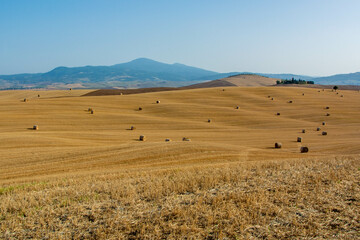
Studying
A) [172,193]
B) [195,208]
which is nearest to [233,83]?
[172,193]

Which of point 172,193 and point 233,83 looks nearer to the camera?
point 172,193

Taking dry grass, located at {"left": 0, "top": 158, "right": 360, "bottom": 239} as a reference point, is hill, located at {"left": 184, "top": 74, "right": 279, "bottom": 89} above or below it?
above

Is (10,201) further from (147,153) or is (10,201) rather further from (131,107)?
(131,107)

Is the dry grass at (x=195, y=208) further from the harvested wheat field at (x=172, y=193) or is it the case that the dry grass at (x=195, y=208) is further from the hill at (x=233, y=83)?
the hill at (x=233, y=83)

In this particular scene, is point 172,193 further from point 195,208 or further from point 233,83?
point 233,83

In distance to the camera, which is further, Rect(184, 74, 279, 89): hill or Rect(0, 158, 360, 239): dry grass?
Rect(184, 74, 279, 89): hill

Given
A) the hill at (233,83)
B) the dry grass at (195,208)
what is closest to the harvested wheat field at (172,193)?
the dry grass at (195,208)

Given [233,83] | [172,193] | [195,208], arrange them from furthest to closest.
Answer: [233,83], [172,193], [195,208]

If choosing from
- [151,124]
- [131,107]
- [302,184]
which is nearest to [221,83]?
[131,107]

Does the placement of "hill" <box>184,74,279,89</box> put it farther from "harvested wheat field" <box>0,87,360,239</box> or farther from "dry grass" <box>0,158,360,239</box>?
"dry grass" <box>0,158,360,239</box>

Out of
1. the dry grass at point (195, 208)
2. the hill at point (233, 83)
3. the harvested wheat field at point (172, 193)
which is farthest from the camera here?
the hill at point (233, 83)

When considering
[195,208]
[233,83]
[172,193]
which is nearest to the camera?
[195,208]

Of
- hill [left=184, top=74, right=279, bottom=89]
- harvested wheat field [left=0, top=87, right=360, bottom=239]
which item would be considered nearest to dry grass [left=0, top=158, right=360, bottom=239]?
harvested wheat field [left=0, top=87, right=360, bottom=239]

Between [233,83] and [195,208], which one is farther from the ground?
[233,83]
